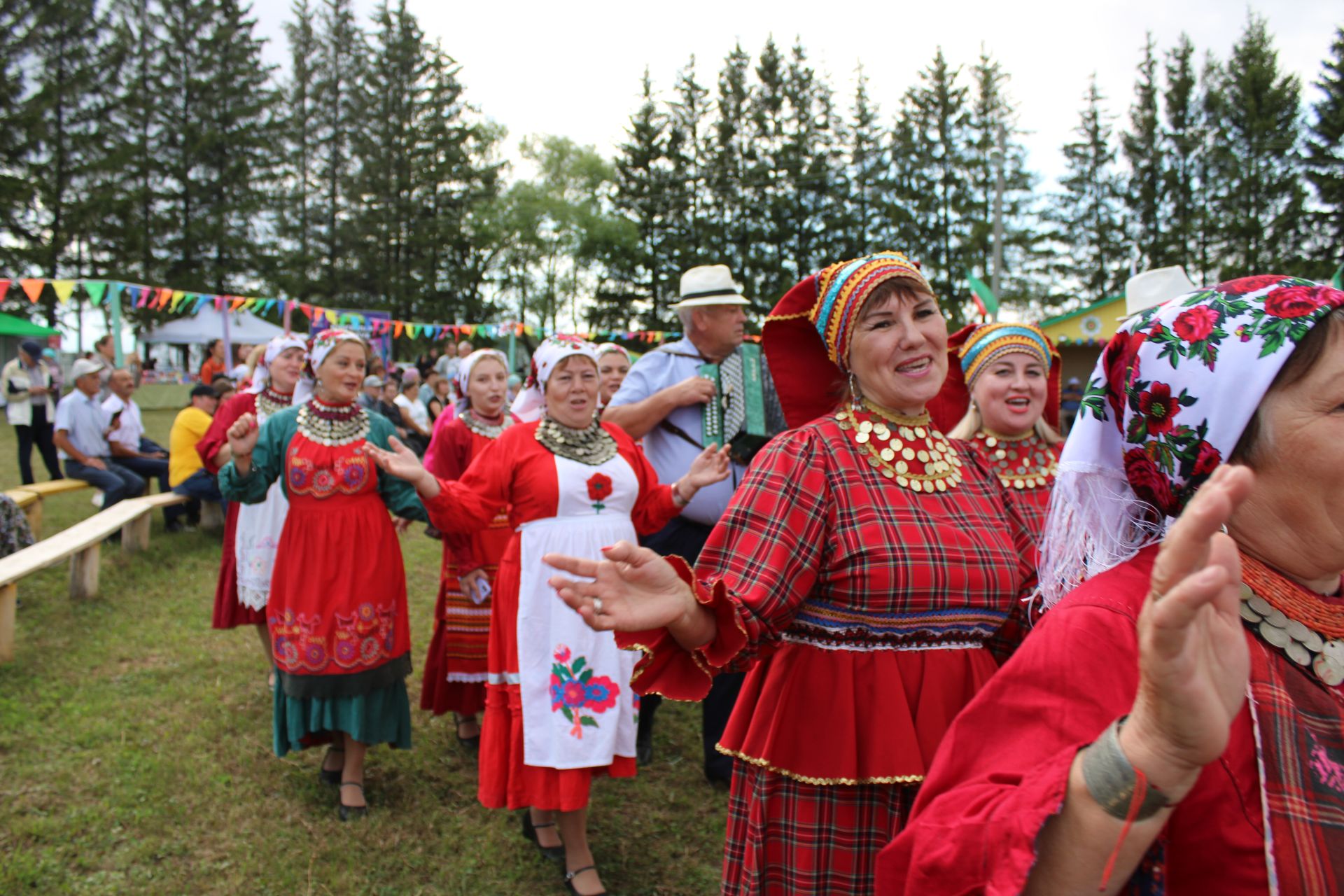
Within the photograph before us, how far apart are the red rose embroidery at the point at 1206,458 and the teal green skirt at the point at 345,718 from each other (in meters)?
3.73

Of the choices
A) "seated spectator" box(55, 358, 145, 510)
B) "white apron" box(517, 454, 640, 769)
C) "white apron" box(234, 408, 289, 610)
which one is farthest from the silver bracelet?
"seated spectator" box(55, 358, 145, 510)

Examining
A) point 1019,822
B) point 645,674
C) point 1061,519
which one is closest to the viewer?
point 1019,822

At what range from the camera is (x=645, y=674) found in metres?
1.81

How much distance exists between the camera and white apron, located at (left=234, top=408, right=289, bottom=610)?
5.33 m

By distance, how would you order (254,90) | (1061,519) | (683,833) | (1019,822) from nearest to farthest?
(1019,822) < (1061,519) < (683,833) < (254,90)

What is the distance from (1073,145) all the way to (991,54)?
616 cm

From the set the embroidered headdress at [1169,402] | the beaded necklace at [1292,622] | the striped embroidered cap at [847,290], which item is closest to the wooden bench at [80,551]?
the striped embroidered cap at [847,290]

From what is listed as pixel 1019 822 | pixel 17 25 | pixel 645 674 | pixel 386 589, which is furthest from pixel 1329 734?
pixel 17 25

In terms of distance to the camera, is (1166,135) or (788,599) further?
(1166,135)

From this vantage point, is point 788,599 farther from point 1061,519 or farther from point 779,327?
point 779,327

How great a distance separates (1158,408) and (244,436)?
386 cm

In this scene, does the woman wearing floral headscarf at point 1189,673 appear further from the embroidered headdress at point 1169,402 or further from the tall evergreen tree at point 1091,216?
the tall evergreen tree at point 1091,216

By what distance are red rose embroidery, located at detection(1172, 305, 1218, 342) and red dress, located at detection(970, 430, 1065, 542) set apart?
8.02 feet

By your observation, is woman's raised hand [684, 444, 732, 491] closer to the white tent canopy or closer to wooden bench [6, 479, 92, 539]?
wooden bench [6, 479, 92, 539]
